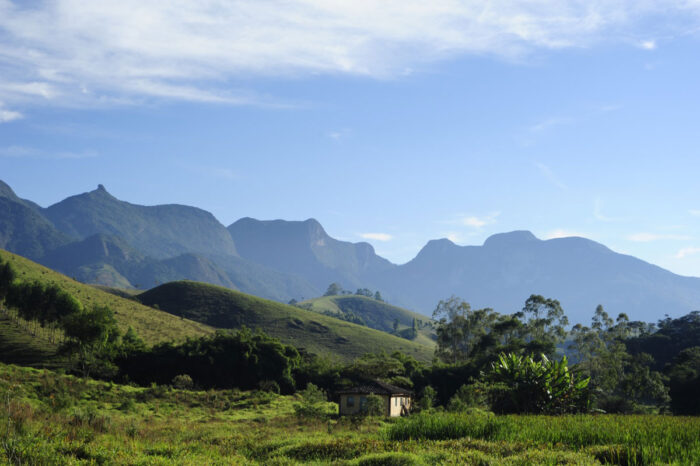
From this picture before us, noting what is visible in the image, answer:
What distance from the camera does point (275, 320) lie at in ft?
487

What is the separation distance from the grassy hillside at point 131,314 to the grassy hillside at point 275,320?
17.0m

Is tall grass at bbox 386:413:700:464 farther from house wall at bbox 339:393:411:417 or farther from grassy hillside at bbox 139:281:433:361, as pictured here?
grassy hillside at bbox 139:281:433:361

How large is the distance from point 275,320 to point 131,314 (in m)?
42.1

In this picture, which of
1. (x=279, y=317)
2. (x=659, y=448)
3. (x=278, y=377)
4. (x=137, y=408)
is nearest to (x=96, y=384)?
(x=137, y=408)

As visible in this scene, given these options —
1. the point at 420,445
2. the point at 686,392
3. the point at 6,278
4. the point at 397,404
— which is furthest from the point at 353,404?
the point at 6,278

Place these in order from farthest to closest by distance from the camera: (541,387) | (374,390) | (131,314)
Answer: (131,314) → (374,390) → (541,387)

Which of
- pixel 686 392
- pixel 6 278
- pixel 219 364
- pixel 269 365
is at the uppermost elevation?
pixel 6 278

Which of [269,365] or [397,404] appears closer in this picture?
[397,404]

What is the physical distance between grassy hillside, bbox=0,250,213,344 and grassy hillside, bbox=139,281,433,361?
17036 mm

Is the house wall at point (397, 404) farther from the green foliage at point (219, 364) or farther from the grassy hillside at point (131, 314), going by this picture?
the grassy hillside at point (131, 314)

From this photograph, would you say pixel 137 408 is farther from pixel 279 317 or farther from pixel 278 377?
pixel 279 317

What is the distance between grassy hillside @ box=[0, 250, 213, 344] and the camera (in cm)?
10562

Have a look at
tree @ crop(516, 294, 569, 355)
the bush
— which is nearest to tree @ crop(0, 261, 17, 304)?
the bush

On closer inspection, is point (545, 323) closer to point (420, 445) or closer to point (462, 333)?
A: point (462, 333)
